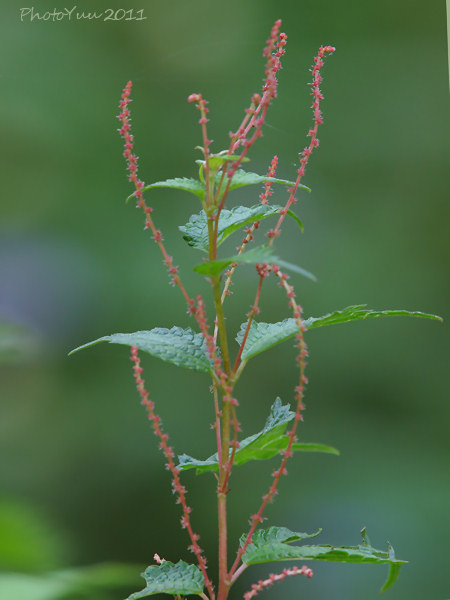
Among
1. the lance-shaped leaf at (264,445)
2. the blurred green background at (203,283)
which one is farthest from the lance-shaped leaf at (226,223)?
the blurred green background at (203,283)

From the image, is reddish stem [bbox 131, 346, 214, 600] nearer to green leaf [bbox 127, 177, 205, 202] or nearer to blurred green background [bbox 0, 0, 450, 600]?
green leaf [bbox 127, 177, 205, 202]

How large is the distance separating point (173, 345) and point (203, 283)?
0.86 metres

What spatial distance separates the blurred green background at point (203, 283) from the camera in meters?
1.33

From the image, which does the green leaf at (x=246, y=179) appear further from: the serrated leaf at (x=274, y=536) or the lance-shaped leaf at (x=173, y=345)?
the serrated leaf at (x=274, y=536)

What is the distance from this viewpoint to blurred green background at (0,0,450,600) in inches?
52.6

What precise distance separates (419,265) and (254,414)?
49 centimetres

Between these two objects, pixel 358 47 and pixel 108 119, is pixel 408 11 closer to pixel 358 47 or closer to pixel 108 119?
pixel 358 47

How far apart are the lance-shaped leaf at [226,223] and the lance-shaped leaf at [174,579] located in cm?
25

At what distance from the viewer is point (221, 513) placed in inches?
20.3

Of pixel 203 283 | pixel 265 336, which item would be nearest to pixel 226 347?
pixel 265 336

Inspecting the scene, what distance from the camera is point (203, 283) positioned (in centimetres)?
134

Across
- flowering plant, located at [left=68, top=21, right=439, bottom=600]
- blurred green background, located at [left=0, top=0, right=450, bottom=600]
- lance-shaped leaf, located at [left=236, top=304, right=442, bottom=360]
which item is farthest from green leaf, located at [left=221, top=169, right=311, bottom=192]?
blurred green background, located at [left=0, top=0, right=450, bottom=600]

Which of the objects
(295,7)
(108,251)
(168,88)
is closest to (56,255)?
(108,251)

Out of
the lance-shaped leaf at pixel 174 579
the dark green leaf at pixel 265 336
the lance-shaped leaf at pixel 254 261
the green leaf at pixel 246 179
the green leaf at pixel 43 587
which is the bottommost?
the lance-shaped leaf at pixel 174 579
